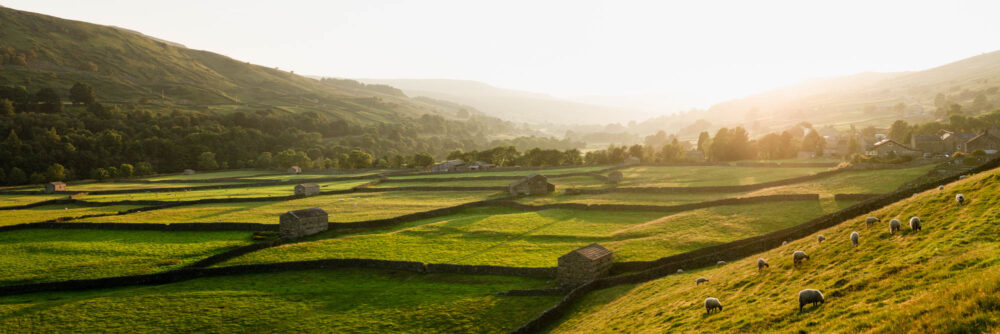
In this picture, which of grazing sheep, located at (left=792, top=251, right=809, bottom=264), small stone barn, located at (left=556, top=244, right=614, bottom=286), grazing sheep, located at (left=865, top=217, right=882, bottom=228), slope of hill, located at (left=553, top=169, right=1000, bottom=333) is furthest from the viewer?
small stone barn, located at (left=556, top=244, right=614, bottom=286)

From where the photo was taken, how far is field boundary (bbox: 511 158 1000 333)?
2631 cm

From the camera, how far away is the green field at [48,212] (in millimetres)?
56062

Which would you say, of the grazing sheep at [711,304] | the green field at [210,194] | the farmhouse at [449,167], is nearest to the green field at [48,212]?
the green field at [210,194]

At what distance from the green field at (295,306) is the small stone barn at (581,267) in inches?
75.3

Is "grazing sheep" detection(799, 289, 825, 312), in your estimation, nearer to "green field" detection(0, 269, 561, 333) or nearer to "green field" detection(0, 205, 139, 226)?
"green field" detection(0, 269, 561, 333)

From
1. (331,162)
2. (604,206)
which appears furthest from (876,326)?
(331,162)

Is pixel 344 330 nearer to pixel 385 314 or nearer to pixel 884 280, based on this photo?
pixel 385 314

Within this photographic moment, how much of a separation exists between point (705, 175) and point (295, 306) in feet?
210

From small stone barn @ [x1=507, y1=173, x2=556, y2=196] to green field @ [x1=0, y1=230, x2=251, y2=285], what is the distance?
35.7 m

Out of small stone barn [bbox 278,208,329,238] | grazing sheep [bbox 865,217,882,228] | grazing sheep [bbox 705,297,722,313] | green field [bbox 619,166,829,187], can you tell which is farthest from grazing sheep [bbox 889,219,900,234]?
small stone barn [bbox 278,208,329,238]

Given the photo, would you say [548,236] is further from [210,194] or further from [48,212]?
[48,212]

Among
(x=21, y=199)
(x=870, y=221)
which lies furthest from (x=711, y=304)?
(x=21, y=199)

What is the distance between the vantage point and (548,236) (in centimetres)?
4234

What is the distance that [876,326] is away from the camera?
1118 centimetres
